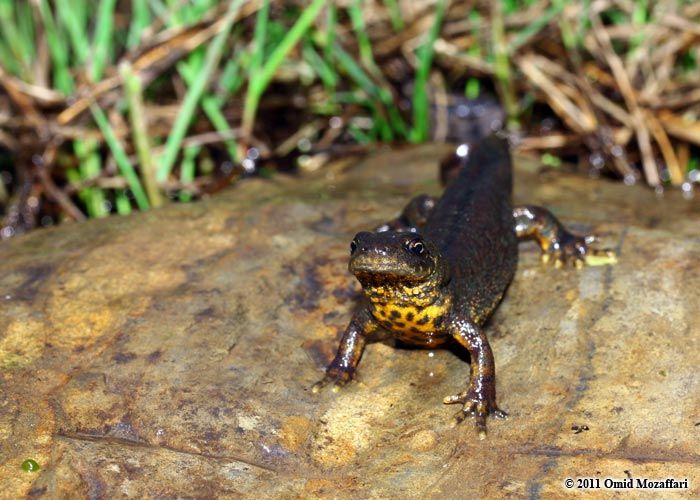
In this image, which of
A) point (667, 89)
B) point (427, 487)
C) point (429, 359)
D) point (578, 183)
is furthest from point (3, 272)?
point (667, 89)

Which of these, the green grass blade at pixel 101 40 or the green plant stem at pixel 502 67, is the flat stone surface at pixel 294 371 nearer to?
the green grass blade at pixel 101 40

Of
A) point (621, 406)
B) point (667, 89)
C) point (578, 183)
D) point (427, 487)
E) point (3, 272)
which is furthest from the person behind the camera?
point (667, 89)

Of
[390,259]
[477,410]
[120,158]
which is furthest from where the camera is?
[120,158]

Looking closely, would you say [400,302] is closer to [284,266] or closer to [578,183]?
[284,266]

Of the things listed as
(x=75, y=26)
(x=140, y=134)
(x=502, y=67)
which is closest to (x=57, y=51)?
(x=75, y=26)

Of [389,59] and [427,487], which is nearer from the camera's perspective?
[427,487]

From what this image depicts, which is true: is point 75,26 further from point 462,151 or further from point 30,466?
point 30,466

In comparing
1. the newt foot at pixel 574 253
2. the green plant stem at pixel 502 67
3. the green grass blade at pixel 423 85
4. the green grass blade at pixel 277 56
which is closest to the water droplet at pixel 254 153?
the green grass blade at pixel 277 56
